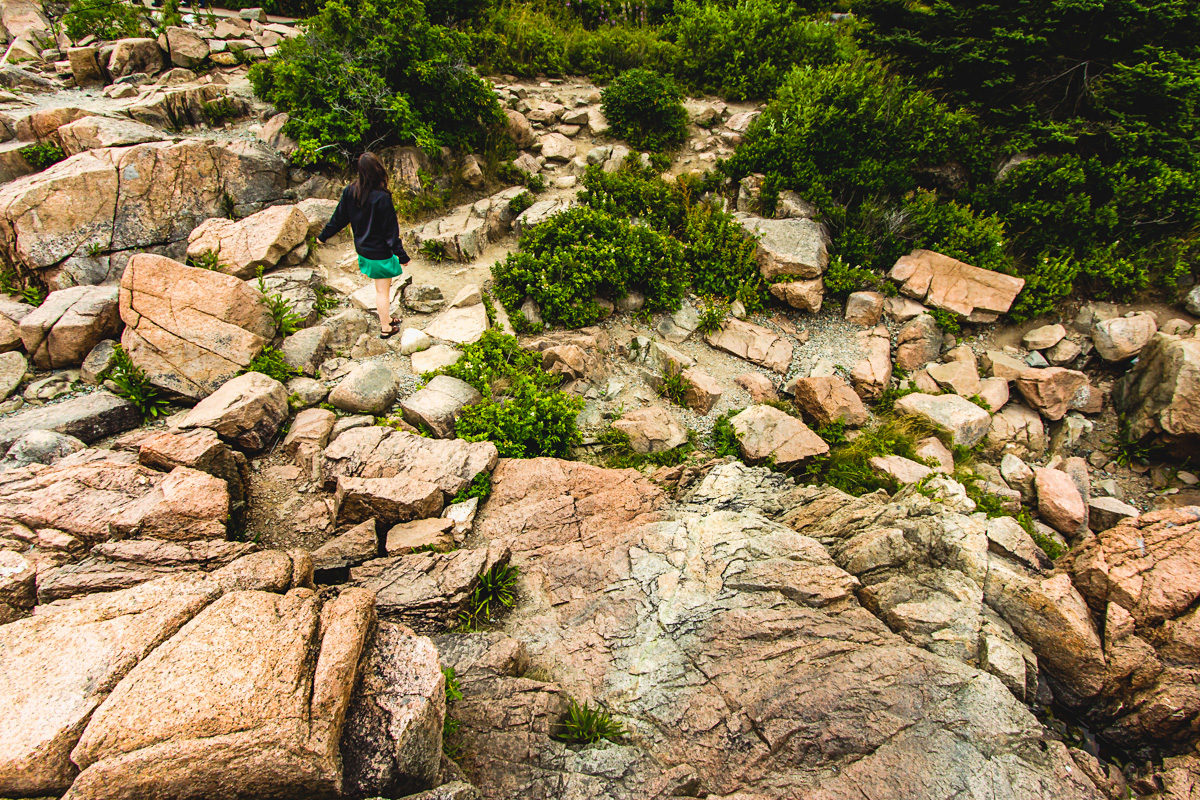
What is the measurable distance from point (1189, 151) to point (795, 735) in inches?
559

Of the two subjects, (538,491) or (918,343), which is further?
(918,343)

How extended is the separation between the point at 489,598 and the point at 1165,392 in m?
12.6

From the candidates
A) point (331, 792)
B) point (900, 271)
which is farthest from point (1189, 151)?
point (331, 792)

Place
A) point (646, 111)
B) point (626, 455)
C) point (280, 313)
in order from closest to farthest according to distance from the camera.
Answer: point (626, 455) → point (280, 313) → point (646, 111)

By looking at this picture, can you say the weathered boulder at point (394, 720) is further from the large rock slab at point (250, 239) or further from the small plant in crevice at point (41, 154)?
the small plant in crevice at point (41, 154)

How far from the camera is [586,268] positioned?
33.0ft

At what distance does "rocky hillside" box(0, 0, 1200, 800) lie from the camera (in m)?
3.72

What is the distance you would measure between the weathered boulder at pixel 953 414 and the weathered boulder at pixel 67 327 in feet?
45.5

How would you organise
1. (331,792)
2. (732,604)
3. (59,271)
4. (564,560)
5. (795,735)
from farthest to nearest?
(59,271) < (564,560) < (732,604) < (795,735) < (331,792)

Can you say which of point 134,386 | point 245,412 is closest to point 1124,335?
point 245,412

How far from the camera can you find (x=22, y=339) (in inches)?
301

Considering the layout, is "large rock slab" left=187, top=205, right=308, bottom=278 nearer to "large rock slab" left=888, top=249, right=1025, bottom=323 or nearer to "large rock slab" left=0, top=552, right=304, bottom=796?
"large rock slab" left=0, top=552, right=304, bottom=796

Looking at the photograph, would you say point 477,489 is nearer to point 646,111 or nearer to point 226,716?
point 226,716

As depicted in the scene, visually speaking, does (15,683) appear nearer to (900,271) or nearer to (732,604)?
(732,604)
